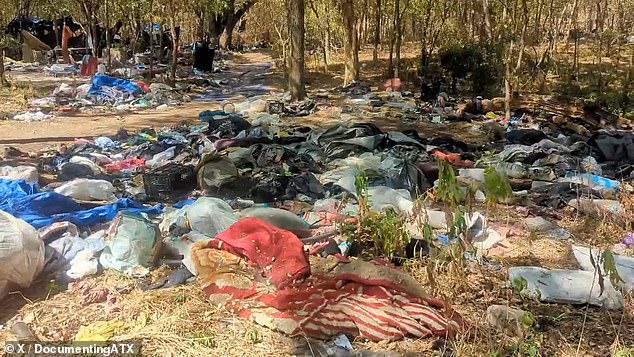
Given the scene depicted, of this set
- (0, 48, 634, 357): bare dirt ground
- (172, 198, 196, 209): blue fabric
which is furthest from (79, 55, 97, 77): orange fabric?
(0, 48, 634, 357): bare dirt ground

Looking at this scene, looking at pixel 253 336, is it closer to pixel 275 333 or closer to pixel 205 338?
pixel 275 333

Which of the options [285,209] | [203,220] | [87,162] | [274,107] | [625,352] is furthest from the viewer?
[274,107]

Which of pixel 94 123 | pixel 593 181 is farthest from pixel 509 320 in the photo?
pixel 94 123

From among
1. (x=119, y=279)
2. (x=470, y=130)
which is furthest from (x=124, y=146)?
(x=470, y=130)

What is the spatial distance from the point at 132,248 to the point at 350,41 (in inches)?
433

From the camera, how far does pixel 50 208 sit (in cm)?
429

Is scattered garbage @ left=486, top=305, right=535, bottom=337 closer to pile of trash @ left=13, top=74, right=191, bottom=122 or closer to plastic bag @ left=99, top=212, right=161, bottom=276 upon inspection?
plastic bag @ left=99, top=212, right=161, bottom=276

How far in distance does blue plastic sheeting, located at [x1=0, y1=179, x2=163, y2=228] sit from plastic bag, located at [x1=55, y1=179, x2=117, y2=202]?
230 millimetres

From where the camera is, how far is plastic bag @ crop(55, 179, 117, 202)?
15.5 feet

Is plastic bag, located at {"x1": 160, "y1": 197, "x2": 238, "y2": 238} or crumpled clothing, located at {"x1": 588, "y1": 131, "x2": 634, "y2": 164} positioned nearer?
plastic bag, located at {"x1": 160, "y1": 197, "x2": 238, "y2": 238}

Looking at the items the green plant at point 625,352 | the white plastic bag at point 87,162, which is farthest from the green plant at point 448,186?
the white plastic bag at point 87,162

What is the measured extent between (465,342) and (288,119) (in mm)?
7260

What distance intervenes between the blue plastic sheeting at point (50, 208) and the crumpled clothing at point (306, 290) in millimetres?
1085

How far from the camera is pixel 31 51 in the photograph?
19281mm
